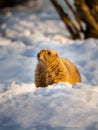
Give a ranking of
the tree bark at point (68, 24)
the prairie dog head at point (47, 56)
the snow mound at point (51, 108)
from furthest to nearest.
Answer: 1. the tree bark at point (68, 24)
2. the prairie dog head at point (47, 56)
3. the snow mound at point (51, 108)

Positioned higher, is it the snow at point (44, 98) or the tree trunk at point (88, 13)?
the tree trunk at point (88, 13)

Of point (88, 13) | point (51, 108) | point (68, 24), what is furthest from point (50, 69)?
point (68, 24)

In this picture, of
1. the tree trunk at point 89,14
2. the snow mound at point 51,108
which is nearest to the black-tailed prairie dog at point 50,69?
the snow mound at point 51,108

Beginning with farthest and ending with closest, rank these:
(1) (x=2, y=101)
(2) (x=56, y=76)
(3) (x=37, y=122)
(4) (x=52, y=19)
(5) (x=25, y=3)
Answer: (5) (x=25, y=3) < (4) (x=52, y=19) < (2) (x=56, y=76) < (1) (x=2, y=101) < (3) (x=37, y=122)

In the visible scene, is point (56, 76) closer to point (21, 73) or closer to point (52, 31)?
point (21, 73)

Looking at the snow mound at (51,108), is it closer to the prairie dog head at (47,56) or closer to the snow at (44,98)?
the snow at (44,98)

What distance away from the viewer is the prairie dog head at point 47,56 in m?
5.92

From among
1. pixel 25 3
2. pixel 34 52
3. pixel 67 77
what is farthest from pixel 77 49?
pixel 25 3

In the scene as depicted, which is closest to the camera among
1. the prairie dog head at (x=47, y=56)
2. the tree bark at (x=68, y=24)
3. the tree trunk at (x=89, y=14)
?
the prairie dog head at (x=47, y=56)

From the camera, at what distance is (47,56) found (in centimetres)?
598

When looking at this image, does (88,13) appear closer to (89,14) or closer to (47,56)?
(89,14)

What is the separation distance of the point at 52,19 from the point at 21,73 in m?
6.62

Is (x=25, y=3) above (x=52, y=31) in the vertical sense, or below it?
above

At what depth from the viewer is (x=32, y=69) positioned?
7527 millimetres
